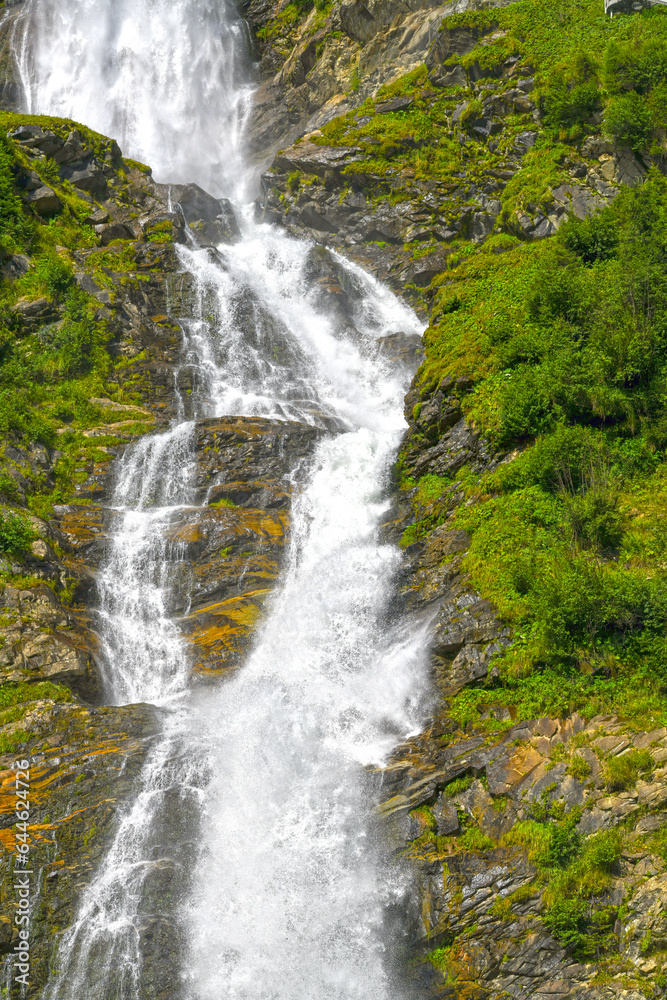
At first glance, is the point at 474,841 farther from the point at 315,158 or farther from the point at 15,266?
the point at 315,158

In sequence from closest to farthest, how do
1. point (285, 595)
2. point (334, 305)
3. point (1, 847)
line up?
point (1, 847) < point (285, 595) < point (334, 305)

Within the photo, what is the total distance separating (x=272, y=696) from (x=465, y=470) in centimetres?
691

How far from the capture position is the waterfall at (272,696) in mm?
10664

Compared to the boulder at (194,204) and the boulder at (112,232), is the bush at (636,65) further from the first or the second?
the boulder at (112,232)

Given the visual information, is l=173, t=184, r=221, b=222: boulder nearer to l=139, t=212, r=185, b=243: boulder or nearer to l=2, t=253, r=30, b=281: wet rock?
l=139, t=212, r=185, b=243: boulder

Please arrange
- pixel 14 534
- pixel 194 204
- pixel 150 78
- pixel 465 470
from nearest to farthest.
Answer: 1. pixel 14 534
2. pixel 465 470
3. pixel 194 204
4. pixel 150 78

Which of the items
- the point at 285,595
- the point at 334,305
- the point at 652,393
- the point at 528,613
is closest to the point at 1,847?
the point at 285,595

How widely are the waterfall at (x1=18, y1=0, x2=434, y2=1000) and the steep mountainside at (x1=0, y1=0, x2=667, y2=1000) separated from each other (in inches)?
20.2

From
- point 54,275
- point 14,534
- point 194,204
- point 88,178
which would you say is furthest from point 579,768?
point 194,204

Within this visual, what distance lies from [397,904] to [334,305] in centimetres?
2392

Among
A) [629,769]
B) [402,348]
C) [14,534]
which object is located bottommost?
[629,769]

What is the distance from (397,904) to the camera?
A: 1070cm

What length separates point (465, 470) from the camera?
54.6ft

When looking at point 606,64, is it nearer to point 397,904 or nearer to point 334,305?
point 334,305
